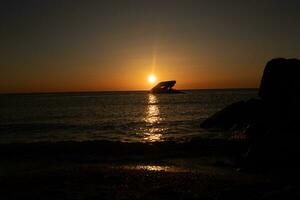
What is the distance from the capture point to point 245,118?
103ft

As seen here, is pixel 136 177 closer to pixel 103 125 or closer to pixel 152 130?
pixel 152 130

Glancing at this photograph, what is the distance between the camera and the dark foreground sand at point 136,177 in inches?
434

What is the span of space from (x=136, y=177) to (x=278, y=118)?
9.52 m

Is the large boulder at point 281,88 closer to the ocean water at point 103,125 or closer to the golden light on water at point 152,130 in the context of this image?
the ocean water at point 103,125

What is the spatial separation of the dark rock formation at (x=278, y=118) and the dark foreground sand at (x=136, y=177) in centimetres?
93

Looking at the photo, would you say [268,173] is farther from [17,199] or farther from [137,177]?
[17,199]

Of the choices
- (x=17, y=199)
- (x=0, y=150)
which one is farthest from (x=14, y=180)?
(x=0, y=150)

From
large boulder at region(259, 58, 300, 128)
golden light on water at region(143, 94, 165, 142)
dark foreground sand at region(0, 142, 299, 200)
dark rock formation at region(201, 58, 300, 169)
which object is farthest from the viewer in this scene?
golden light on water at region(143, 94, 165, 142)

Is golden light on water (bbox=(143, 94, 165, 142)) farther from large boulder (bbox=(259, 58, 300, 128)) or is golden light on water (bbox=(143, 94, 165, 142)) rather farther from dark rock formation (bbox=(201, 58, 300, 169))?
large boulder (bbox=(259, 58, 300, 128))

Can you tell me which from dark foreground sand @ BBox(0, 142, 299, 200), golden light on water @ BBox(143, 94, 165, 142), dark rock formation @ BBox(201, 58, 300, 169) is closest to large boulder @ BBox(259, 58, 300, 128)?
dark rock formation @ BBox(201, 58, 300, 169)

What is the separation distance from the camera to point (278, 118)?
18594 millimetres

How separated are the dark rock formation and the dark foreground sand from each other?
930 mm

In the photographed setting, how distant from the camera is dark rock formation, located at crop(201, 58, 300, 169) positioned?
48.1 feet

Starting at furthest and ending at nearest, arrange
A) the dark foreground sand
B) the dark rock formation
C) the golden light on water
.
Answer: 1. the golden light on water
2. the dark rock formation
3. the dark foreground sand
